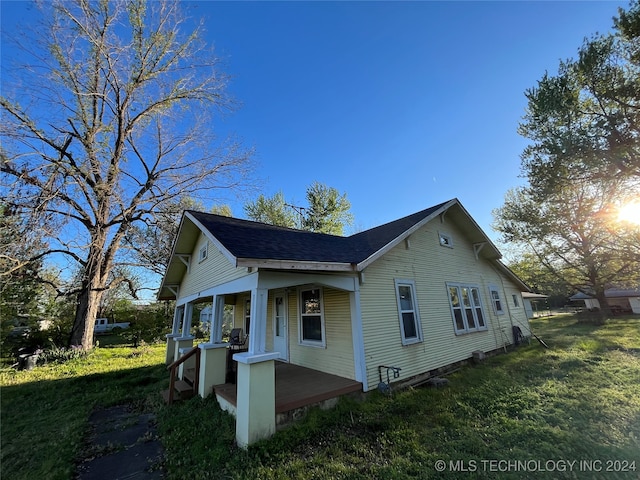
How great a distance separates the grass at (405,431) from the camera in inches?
138

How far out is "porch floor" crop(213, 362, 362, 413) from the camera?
462 centimetres

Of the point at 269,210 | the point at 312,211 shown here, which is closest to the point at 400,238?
the point at 269,210

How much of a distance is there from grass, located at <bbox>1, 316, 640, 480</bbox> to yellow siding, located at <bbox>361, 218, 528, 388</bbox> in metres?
0.79

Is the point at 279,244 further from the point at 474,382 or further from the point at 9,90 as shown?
the point at 9,90

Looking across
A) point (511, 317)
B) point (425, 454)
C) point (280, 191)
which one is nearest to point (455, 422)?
point (425, 454)

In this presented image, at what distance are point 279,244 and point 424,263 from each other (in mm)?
4716

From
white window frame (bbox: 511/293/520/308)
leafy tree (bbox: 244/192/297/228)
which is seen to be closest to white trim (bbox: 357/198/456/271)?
white window frame (bbox: 511/293/520/308)

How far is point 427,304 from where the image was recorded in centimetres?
779

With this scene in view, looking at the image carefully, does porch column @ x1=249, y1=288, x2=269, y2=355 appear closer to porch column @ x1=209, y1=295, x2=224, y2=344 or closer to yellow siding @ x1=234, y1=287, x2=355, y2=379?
porch column @ x1=209, y1=295, x2=224, y2=344

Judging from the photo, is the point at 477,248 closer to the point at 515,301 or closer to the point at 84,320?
the point at 515,301

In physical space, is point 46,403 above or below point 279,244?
below

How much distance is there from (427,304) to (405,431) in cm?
407

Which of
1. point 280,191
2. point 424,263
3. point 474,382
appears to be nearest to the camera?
point 474,382

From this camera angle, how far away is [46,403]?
22.5 feet
